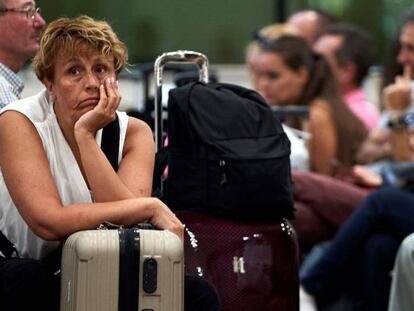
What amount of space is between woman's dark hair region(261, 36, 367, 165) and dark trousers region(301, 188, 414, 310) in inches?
41.4

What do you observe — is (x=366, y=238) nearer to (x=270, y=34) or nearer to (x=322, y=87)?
(x=322, y=87)

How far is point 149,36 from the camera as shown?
9758mm

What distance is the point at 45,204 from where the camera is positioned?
4.17m

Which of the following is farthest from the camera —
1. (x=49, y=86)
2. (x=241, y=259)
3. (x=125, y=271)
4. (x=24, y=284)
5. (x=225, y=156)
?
(x=241, y=259)

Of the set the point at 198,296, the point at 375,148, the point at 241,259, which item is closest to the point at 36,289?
the point at 198,296

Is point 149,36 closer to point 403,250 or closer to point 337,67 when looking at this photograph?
point 337,67

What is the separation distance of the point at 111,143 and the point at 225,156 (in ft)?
1.34

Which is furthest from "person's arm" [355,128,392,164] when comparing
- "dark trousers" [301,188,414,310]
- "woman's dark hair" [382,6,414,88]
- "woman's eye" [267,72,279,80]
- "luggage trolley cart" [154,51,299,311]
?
"luggage trolley cart" [154,51,299,311]

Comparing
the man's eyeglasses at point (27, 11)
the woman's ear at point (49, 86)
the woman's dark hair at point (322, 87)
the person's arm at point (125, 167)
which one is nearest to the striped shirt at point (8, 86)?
the man's eyeglasses at point (27, 11)

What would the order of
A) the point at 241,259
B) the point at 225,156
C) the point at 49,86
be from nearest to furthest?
the point at 49,86, the point at 225,156, the point at 241,259

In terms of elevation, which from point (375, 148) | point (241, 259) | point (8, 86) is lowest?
point (375, 148)

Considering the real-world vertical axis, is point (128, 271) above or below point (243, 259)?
above

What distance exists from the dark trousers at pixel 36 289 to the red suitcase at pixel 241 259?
514 millimetres

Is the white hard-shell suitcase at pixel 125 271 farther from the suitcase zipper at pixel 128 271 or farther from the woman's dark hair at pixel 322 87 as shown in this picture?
the woman's dark hair at pixel 322 87
